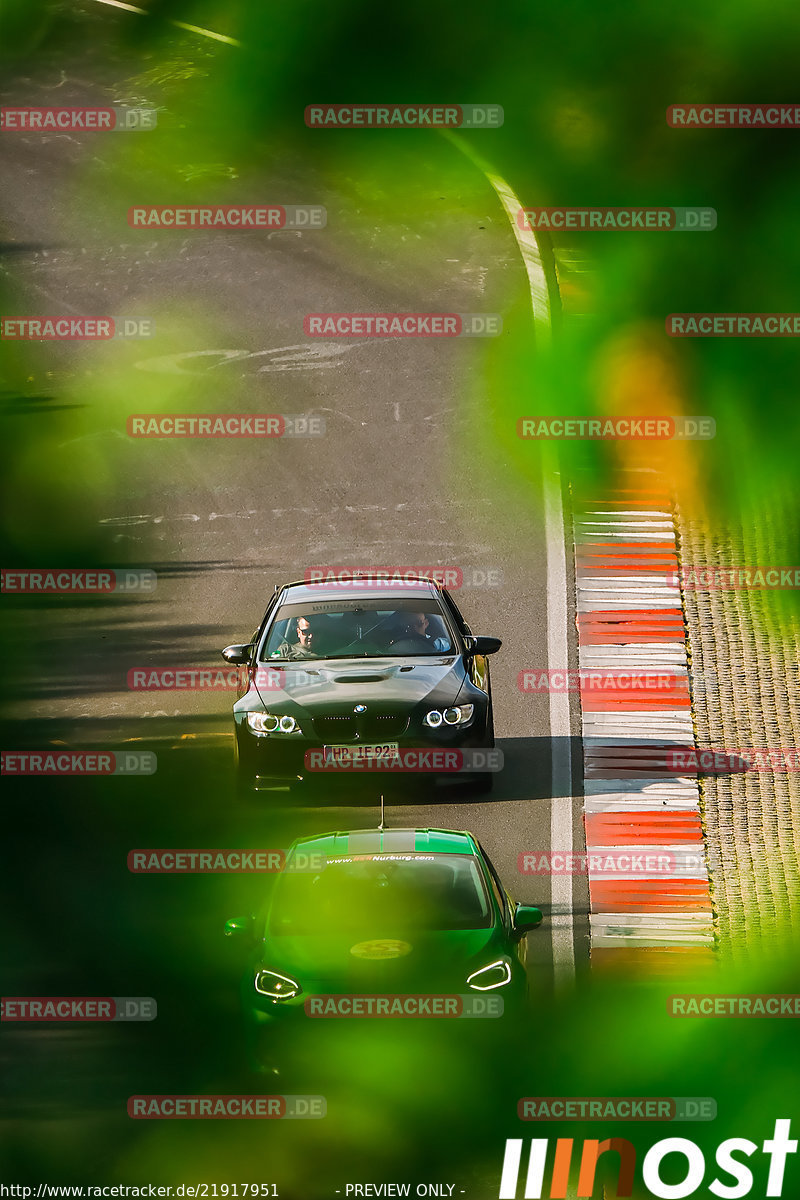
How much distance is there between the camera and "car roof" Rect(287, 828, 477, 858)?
1127 cm

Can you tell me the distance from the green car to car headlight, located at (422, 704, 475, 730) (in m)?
2.70

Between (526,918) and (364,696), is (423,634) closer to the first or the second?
(364,696)

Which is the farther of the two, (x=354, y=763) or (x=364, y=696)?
(x=364, y=696)

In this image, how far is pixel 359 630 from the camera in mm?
15094

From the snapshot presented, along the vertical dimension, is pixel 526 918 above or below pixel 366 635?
below

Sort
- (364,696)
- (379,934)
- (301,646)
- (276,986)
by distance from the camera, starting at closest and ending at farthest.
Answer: (276,986) < (379,934) < (364,696) < (301,646)

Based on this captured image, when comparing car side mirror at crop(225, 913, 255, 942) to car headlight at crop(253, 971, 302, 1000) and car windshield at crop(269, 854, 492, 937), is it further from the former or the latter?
car headlight at crop(253, 971, 302, 1000)

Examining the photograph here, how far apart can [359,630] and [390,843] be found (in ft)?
13.1

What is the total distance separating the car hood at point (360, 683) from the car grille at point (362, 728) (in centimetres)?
12

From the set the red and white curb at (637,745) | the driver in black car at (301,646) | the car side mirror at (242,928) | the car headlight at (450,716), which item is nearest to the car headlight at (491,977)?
the car side mirror at (242,928)

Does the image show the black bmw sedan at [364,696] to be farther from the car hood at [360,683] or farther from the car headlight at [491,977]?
the car headlight at [491,977]

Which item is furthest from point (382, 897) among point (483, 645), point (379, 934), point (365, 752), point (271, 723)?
point (483, 645)

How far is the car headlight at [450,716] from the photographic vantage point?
14047 mm

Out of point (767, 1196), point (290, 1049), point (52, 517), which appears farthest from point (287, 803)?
point (52, 517)
